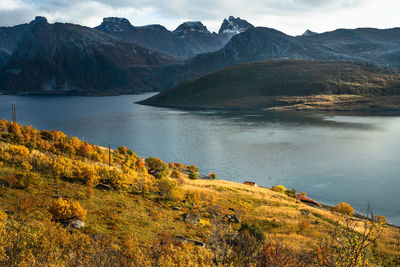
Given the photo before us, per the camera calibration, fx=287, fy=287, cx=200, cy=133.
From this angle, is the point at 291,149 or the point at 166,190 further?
the point at 291,149

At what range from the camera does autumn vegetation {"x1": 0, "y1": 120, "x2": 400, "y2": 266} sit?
14.3 meters

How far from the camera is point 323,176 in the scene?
5581 cm

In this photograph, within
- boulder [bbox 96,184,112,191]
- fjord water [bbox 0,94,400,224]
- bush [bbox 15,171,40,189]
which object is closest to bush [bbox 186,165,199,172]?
fjord water [bbox 0,94,400,224]

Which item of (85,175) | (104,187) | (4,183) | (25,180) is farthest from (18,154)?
(104,187)

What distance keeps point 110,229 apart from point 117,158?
95.6 ft

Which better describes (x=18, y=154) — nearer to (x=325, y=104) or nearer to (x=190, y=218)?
(x=190, y=218)

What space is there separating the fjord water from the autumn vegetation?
49.6 feet

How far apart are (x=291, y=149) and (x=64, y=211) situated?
223 feet

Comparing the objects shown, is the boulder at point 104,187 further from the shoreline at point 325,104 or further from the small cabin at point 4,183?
the shoreline at point 325,104

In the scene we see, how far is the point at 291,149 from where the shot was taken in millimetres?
77312

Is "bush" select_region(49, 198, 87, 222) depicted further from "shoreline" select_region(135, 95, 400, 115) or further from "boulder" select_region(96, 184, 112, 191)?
"shoreline" select_region(135, 95, 400, 115)

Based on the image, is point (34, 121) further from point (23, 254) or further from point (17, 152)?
point (23, 254)

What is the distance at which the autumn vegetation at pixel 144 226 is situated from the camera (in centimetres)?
1432

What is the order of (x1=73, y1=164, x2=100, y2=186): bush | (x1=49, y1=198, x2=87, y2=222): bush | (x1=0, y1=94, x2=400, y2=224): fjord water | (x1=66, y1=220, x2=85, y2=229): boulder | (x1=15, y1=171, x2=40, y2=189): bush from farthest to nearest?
(x1=0, y1=94, x2=400, y2=224): fjord water, (x1=73, y1=164, x2=100, y2=186): bush, (x1=15, y1=171, x2=40, y2=189): bush, (x1=49, y1=198, x2=87, y2=222): bush, (x1=66, y1=220, x2=85, y2=229): boulder
